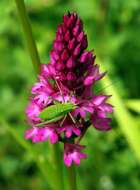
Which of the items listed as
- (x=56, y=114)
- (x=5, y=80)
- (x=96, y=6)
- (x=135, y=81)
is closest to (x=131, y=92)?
(x=135, y=81)

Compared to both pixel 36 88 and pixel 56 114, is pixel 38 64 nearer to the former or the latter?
pixel 36 88

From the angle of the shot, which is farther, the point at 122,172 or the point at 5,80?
the point at 5,80

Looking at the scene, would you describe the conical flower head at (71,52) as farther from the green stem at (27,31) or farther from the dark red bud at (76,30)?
the green stem at (27,31)

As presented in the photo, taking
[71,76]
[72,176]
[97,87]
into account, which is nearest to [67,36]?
[71,76]

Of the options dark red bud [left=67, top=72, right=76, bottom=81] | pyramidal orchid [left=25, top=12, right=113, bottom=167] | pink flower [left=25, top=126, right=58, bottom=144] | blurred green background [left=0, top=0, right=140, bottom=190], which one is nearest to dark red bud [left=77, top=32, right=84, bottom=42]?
pyramidal orchid [left=25, top=12, right=113, bottom=167]

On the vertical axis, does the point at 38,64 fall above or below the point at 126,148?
above

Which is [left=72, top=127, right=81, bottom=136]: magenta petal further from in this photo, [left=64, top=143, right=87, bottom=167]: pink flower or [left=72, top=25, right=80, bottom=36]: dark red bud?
[left=72, top=25, right=80, bottom=36]: dark red bud
